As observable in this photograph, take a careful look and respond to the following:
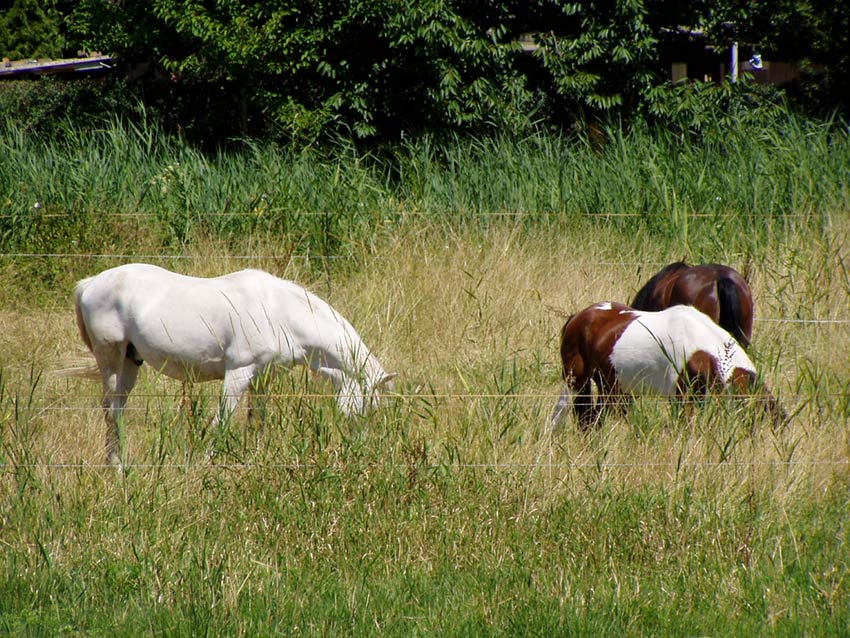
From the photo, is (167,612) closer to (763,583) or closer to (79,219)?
(763,583)

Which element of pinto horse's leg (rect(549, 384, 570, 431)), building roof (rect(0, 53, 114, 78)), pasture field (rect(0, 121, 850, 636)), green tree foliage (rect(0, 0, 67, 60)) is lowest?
pasture field (rect(0, 121, 850, 636))

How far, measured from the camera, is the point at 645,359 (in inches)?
201

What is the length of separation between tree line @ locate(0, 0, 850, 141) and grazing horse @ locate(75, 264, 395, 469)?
643 centimetres

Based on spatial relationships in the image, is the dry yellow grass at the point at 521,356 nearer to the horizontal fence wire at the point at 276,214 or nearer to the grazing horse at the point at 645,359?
the grazing horse at the point at 645,359

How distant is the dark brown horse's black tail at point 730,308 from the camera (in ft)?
18.6

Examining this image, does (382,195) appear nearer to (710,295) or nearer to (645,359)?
(710,295)

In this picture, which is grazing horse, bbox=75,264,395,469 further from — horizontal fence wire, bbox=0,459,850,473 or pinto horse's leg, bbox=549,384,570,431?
pinto horse's leg, bbox=549,384,570,431

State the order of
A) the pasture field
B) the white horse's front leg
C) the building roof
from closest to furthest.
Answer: the pasture field < the white horse's front leg < the building roof

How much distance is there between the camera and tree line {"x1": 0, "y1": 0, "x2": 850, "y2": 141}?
12.6 meters

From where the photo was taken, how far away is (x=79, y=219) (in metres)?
9.11

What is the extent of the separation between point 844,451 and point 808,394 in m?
0.38

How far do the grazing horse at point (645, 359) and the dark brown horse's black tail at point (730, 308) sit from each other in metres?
0.53

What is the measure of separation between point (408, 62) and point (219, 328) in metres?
8.40

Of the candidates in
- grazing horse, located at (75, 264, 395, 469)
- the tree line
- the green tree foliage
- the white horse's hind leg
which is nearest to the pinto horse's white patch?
grazing horse, located at (75, 264, 395, 469)
